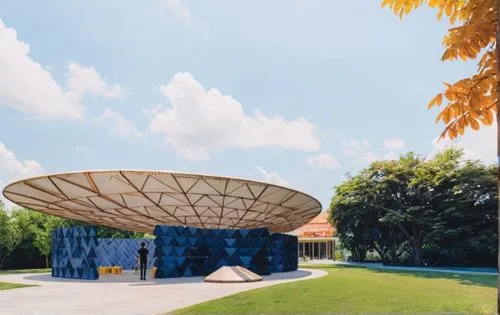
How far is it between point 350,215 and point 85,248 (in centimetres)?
3281

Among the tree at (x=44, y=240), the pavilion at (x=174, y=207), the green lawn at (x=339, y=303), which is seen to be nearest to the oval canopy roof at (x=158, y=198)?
the pavilion at (x=174, y=207)

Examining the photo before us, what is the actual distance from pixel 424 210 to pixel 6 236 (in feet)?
138

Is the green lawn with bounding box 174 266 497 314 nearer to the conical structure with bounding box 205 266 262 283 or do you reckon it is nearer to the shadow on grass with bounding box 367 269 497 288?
the conical structure with bounding box 205 266 262 283

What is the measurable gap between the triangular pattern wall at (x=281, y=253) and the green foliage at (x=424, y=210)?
14165 millimetres

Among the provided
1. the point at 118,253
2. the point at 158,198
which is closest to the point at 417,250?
the point at 118,253

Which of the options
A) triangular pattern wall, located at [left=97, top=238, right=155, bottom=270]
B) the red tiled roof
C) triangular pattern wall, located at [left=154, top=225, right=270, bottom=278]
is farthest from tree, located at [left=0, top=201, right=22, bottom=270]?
the red tiled roof

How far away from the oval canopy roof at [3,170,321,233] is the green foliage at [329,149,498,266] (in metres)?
14.3

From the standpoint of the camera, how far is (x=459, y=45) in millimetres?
3680

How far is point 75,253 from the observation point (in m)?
25.3

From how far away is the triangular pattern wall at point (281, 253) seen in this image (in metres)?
30.5

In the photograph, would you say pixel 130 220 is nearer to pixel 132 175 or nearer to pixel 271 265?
pixel 271 265

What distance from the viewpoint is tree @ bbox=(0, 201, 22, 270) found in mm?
40875

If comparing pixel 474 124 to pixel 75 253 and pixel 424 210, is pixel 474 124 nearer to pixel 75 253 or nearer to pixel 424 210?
pixel 75 253

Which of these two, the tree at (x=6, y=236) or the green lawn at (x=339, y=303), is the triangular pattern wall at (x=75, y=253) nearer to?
the green lawn at (x=339, y=303)
